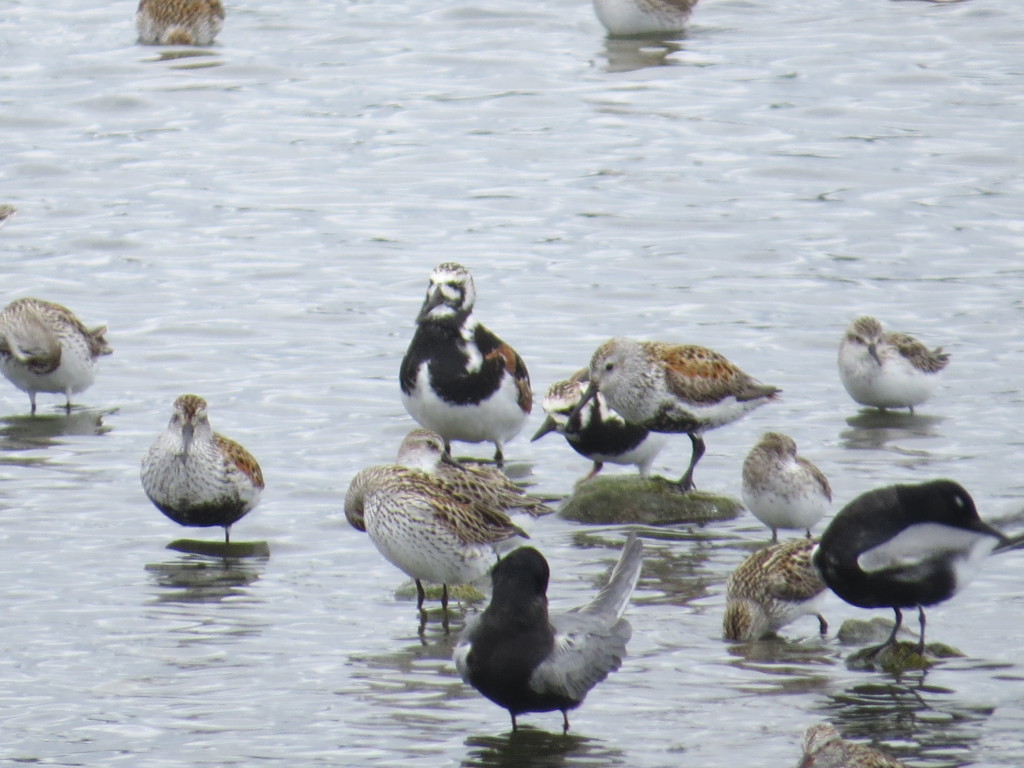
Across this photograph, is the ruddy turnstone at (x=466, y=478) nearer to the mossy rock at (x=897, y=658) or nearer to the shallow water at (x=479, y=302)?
the shallow water at (x=479, y=302)

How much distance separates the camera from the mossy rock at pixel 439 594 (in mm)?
10234

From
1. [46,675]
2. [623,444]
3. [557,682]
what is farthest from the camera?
[623,444]

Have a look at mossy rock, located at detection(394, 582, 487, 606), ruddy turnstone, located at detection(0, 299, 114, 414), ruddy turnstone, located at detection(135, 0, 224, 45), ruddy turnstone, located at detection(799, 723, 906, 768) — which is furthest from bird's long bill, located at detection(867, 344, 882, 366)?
ruddy turnstone, located at detection(135, 0, 224, 45)

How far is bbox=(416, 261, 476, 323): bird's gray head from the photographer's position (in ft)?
43.7

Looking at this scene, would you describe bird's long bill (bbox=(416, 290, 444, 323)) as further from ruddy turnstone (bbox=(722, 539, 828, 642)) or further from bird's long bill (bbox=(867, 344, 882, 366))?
ruddy turnstone (bbox=(722, 539, 828, 642))

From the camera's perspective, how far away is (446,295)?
13.4 metres

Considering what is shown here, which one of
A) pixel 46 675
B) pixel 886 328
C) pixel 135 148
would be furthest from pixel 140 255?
pixel 46 675

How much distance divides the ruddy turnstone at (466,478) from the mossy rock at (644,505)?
856 millimetres

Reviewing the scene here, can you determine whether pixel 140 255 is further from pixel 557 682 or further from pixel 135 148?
pixel 557 682

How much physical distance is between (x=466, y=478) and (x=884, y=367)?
4.52m

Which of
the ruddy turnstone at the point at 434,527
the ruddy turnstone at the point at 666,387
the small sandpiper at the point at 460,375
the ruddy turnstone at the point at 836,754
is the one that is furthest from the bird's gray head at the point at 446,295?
the ruddy turnstone at the point at 836,754

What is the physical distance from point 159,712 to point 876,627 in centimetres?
344

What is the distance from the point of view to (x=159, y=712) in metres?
8.34

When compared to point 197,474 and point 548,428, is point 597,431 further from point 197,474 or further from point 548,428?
point 197,474
